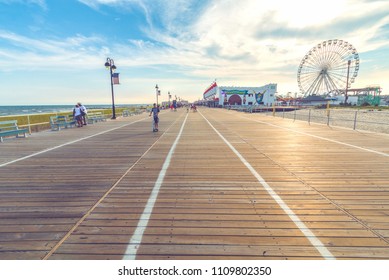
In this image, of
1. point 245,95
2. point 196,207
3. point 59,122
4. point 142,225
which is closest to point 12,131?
point 59,122

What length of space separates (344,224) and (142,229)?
3.05 m

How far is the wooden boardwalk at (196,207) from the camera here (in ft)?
8.86

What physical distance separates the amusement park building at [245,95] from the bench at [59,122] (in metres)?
72.3

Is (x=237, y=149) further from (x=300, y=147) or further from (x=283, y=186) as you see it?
(x=283, y=186)

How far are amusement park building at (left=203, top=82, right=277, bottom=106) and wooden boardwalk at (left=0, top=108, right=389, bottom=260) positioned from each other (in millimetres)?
78900

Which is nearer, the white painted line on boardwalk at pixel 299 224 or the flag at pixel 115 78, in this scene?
the white painted line on boardwalk at pixel 299 224

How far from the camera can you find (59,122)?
1490cm

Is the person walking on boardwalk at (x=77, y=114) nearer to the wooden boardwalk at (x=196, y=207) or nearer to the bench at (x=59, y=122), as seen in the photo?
the bench at (x=59, y=122)

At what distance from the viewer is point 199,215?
3455 mm

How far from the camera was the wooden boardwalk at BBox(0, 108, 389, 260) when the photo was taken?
2.70 metres

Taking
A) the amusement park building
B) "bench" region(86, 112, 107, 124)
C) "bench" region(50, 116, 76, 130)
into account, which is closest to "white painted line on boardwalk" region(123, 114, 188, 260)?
"bench" region(50, 116, 76, 130)

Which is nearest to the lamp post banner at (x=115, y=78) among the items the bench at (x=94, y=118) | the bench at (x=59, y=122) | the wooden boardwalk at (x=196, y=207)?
the bench at (x=94, y=118)

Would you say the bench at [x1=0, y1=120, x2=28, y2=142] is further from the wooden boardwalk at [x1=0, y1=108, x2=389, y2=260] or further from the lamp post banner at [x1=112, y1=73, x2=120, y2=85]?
the lamp post banner at [x1=112, y1=73, x2=120, y2=85]

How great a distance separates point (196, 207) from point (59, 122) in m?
15.0
